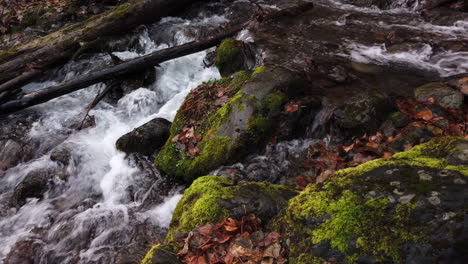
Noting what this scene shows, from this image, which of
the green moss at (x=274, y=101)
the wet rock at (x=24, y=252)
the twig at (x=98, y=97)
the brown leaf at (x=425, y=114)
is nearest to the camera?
the wet rock at (x=24, y=252)

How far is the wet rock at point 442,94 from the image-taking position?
5.55 m

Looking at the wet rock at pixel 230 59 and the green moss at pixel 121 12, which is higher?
the green moss at pixel 121 12

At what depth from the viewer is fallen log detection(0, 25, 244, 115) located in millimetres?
7871

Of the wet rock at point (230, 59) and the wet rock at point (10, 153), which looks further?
the wet rock at point (230, 59)

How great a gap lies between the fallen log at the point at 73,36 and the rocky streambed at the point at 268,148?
0.41 m

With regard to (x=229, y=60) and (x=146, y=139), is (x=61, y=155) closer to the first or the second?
(x=146, y=139)

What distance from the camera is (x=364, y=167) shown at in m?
2.73

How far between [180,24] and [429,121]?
887 centimetres

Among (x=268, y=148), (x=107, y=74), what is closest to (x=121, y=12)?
(x=107, y=74)

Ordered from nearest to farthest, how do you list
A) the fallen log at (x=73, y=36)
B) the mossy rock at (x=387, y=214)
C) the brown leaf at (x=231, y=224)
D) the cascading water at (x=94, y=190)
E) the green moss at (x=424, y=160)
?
the mossy rock at (x=387, y=214), the green moss at (x=424, y=160), the brown leaf at (x=231, y=224), the cascading water at (x=94, y=190), the fallen log at (x=73, y=36)

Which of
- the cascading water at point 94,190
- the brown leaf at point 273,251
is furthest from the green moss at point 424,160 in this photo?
the cascading water at point 94,190

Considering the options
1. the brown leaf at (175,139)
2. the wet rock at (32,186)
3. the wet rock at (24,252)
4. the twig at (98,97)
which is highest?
the brown leaf at (175,139)

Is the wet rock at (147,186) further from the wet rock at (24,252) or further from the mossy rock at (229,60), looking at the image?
the mossy rock at (229,60)

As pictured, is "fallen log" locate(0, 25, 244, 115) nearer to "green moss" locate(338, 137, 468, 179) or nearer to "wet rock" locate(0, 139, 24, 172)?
"wet rock" locate(0, 139, 24, 172)
